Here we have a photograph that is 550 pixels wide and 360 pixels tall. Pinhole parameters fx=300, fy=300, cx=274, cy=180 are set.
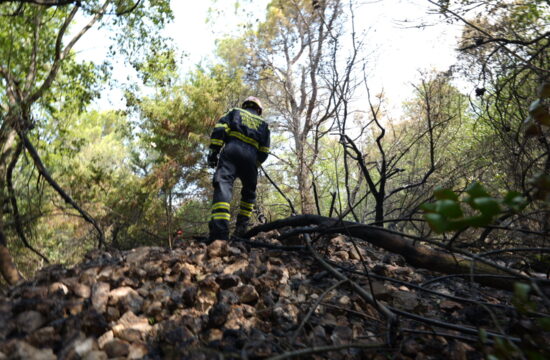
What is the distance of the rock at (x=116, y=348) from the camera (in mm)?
1263

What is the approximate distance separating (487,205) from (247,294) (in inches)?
58.9

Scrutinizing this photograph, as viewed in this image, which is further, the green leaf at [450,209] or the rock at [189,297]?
the rock at [189,297]

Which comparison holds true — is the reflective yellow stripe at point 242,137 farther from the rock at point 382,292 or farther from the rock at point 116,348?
the rock at point 116,348

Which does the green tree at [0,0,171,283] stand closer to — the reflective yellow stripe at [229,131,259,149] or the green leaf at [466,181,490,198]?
the reflective yellow stripe at [229,131,259,149]

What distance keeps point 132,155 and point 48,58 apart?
43.7 feet

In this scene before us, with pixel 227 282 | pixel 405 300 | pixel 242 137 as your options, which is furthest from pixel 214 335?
pixel 242 137

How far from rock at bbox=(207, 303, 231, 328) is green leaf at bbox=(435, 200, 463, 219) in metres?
1.26

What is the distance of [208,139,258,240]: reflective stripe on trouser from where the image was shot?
3504mm

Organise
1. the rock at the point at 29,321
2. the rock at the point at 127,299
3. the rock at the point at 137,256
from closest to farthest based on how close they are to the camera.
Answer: the rock at the point at 29,321 → the rock at the point at 127,299 → the rock at the point at 137,256

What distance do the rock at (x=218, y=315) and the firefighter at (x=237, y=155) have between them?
6.53ft

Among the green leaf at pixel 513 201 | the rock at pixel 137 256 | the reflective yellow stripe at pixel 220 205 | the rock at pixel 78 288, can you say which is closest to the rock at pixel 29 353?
the rock at pixel 78 288

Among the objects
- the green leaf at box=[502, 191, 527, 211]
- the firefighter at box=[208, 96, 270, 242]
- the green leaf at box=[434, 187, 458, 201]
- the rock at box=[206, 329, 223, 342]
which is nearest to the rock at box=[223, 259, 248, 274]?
the rock at box=[206, 329, 223, 342]

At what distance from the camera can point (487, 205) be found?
0.62 m

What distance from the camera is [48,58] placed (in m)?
6.70
